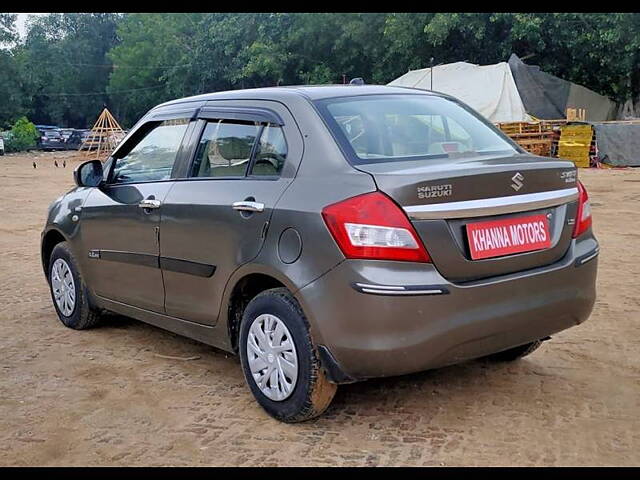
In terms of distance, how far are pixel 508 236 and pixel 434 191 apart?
469mm

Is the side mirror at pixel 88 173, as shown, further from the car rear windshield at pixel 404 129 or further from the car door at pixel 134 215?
the car rear windshield at pixel 404 129

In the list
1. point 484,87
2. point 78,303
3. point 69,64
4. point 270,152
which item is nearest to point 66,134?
point 69,64

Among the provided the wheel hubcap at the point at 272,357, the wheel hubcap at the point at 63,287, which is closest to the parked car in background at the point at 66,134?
the wheel hubcap at the point at 63,287

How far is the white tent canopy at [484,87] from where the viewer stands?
24.4 meters

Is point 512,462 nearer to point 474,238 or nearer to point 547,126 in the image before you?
point 474,238

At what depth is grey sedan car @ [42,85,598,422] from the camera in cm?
342

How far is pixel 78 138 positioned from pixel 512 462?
1862 inches

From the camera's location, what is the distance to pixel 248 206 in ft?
12.9

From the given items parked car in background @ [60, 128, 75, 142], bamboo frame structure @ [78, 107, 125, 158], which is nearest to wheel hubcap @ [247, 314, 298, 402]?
bamboo frame structure @ [78, 107, 125, 158]

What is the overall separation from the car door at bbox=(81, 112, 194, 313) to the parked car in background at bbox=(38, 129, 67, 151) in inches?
1727

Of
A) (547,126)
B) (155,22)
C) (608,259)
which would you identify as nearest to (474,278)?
(608,259)

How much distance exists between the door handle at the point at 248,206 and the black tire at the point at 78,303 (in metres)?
2.07

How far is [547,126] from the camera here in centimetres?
2409

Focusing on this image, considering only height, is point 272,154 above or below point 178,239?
above
